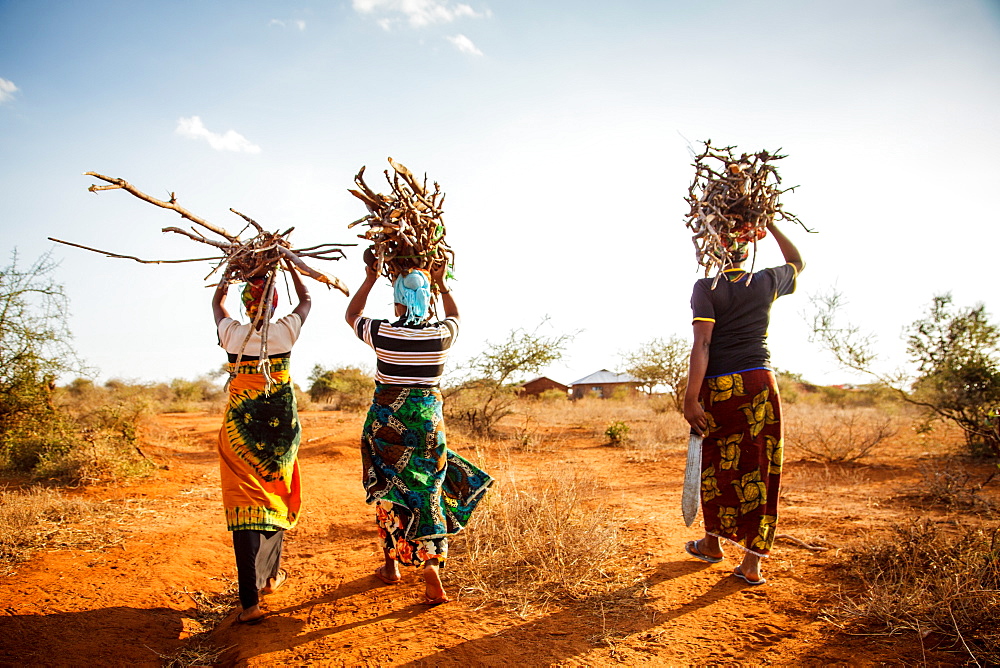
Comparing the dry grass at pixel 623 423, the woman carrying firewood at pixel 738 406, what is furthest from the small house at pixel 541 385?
the woman carrying firewood at pixel 738 406

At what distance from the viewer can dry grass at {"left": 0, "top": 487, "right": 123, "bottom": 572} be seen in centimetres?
402

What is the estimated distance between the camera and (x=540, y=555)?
3.53 meters

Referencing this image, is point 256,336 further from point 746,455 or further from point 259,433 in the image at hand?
point 746,455

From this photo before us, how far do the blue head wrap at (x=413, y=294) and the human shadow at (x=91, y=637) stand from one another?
2.17 meters

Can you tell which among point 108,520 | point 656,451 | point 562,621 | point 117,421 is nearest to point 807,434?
point 656,451

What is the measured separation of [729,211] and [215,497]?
19.4 feet

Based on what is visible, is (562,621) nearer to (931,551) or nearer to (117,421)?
(931,551)

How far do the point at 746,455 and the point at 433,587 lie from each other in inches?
79.7

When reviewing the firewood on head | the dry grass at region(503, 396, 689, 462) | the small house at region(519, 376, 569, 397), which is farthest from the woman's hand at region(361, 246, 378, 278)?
the small house at region(519, 376, 569, 397)

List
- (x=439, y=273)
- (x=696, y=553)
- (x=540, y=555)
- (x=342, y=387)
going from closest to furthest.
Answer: (x=540, y=555)
(x=439, y=273)
(x=696, y=553)
(x=342, y=387)

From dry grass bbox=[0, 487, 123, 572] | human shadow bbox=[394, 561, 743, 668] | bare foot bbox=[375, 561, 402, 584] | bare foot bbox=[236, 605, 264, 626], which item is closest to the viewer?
human shadow bbox=[394, 561, 743, 668]

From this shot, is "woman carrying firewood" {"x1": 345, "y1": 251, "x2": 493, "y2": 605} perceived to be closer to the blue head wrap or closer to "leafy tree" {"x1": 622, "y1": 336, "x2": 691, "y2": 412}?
the blue head wrap

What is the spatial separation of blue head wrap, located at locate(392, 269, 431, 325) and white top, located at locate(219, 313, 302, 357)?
709mm

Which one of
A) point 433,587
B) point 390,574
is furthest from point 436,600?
point 390,574
